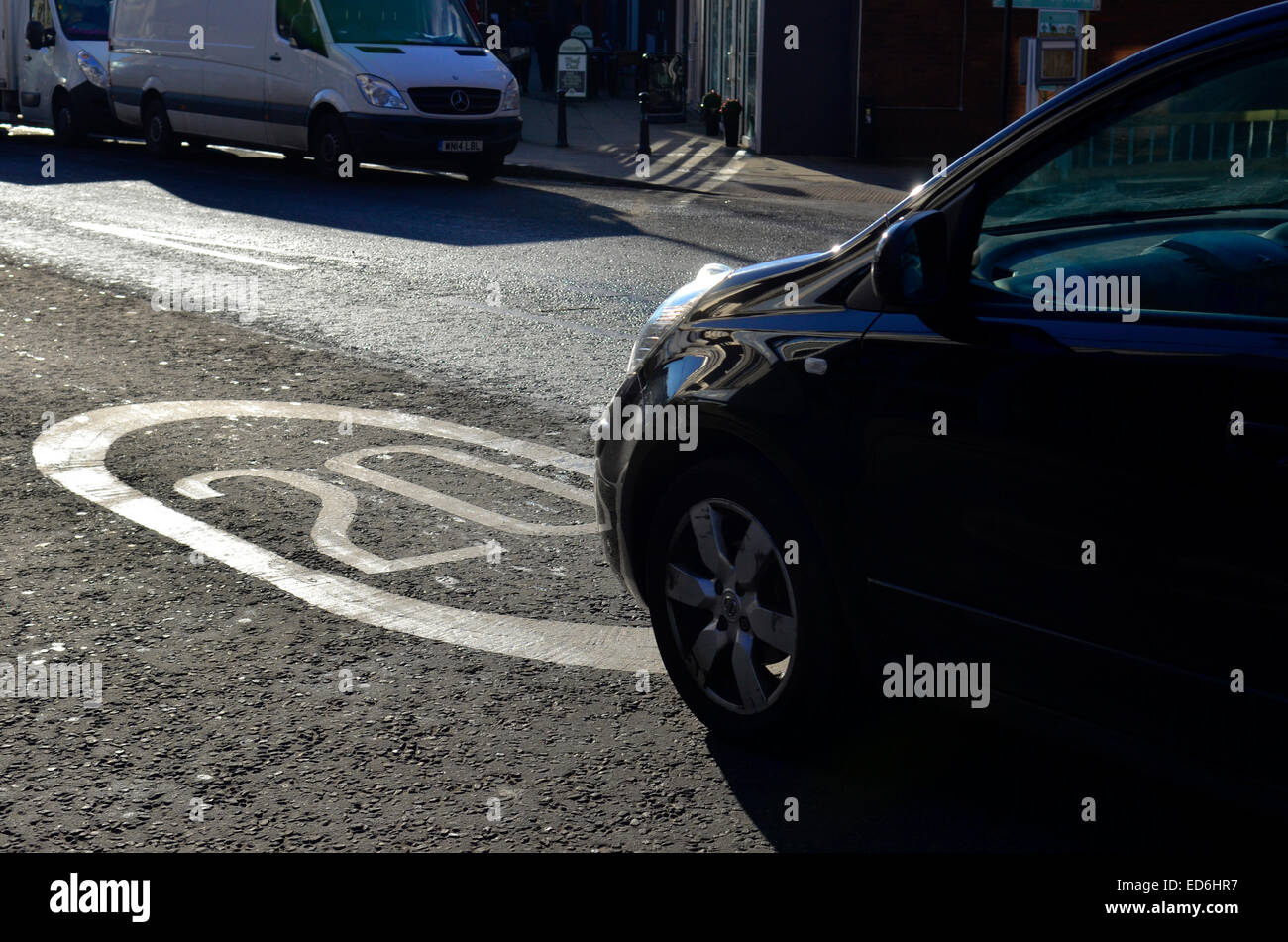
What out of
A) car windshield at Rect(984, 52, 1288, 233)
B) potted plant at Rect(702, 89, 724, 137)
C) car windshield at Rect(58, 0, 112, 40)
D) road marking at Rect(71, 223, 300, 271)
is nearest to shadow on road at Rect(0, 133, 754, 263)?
road marking at Rect(71, 223, 300, 271)

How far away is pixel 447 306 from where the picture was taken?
9805mm

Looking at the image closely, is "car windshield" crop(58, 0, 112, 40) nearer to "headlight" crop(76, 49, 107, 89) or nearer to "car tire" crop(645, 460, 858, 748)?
"headlight" crop(76, 49, 107, 89)

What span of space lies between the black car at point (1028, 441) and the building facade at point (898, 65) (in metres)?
18.7

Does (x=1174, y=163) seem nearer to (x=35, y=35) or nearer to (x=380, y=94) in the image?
(x=380, y=94)

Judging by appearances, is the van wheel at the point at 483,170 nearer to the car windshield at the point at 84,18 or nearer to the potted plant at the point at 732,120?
the potted plant at the point at 732,120

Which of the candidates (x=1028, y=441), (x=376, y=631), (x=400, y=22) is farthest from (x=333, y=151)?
(x=1028, y=441)

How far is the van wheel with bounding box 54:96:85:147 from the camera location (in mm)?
21719

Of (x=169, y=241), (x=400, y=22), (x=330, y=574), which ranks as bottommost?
(x=330, y=574)

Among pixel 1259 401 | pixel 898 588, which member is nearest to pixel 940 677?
pixel 898 588

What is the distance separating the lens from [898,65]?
21906mm

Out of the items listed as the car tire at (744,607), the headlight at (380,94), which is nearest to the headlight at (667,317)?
the car tire at (744,607)

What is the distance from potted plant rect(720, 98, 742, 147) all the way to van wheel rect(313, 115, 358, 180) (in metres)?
7.34

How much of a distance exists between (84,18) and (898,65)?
11721 mm

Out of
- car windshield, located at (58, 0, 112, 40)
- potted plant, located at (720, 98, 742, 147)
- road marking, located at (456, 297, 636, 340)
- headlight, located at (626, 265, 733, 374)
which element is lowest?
road marking, located at (456, 297, 636, 340)
